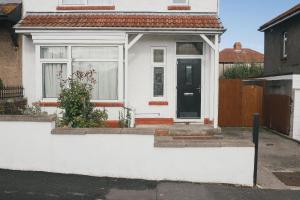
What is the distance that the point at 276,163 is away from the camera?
30.8 feet

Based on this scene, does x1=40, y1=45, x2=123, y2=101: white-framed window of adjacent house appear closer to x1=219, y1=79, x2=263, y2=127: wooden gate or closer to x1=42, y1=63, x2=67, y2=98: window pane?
x1=42, y1=63, x2=67, y2=98: window pane

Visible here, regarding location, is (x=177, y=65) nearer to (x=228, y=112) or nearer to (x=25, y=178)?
(x=228, y=112)

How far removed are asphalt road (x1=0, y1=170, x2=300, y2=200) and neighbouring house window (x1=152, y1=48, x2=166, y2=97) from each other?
5010mm

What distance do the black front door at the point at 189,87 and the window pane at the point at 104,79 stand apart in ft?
7.16

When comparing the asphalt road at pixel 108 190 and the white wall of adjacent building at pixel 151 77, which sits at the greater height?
the white wall of adjacent building at pixel 151 77

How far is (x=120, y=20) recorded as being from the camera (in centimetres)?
1116

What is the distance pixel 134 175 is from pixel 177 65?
5.29 meters

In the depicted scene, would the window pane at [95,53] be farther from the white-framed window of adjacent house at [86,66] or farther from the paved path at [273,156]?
the paved path at [273,156]

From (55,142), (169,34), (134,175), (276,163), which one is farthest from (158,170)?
(169,34)

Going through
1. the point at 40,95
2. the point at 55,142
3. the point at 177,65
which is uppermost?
the point at 177,65

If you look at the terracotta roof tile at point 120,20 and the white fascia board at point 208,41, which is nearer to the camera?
the white fascia board at point 208,41

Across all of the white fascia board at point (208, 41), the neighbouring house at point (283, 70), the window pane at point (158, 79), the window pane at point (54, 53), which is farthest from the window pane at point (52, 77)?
the neighbouring house at point (283, 70)

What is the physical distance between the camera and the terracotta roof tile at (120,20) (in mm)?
10820

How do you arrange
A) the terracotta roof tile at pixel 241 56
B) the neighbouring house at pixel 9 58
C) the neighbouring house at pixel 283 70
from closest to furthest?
the neighbouring house at pixel 9 58
the neighbouring house at pixel 283 70
the terracotta roof tile at pixel 241 56
